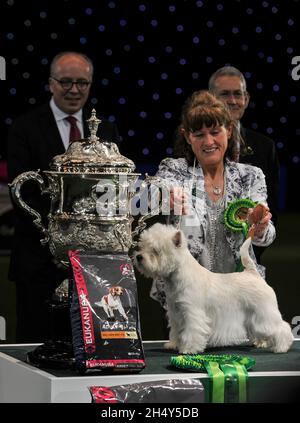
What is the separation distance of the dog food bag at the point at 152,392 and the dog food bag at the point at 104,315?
0.16m

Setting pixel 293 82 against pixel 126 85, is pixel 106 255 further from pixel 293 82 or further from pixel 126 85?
pixel 293 82

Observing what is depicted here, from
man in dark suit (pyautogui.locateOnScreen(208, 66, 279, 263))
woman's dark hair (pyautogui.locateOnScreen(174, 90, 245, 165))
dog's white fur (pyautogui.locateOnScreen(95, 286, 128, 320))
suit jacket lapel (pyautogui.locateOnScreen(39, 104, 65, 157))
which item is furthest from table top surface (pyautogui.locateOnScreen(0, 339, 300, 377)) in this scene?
suit jacket lapel (pyautogui.locateOnScreen(39, 104, 65, 157))

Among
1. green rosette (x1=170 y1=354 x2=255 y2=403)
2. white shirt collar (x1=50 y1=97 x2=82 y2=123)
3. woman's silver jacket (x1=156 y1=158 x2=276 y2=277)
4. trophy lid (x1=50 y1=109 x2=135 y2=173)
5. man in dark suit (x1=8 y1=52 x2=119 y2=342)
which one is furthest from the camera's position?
white shirt collar (x1=50 y1=97 x2=82 y2=123)

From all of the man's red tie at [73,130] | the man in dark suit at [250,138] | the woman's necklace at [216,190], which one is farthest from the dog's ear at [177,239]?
the man's red tie at [73,130]

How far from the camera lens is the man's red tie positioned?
13.3 feet

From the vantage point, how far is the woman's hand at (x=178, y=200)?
2.79 meters

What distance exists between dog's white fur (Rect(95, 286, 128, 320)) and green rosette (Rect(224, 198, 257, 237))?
52 cm

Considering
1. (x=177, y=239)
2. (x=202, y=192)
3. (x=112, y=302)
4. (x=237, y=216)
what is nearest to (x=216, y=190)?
(x=202, y=192)

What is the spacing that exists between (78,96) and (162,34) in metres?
3.93

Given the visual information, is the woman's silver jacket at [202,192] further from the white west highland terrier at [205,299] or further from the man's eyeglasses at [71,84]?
the man's eyeglasses at [71,84]

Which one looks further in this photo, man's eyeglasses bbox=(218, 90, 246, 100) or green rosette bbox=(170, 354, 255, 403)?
man's eyeglasses bbox=(218, 90, 246, 100)

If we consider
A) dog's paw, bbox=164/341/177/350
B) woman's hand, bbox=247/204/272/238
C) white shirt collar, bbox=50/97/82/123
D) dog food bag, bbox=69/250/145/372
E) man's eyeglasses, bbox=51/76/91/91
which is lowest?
dog's paw, bbox=164/341/177/350

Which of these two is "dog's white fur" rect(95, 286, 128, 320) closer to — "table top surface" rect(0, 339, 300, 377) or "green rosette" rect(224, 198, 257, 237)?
"table top surface" rect(0, 339, 300, 377)

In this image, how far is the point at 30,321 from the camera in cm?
407
